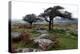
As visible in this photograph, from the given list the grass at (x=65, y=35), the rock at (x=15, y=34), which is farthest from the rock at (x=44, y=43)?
the rock at (x=15, y=34)

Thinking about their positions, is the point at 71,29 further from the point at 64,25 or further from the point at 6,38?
the point at 6,38

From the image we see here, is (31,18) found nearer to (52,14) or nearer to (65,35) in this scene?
(52,14)

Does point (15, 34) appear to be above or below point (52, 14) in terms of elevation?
below

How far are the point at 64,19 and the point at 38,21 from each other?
0.88 ft

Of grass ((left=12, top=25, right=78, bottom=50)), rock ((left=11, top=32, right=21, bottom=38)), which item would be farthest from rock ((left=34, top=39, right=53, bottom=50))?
rock ((left=11, top=32, right=21, bottom=38))

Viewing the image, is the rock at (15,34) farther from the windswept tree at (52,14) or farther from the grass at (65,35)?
the windswept tree at (52,14)

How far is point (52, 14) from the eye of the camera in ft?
4.99

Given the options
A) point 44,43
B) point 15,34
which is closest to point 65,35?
point 44,43

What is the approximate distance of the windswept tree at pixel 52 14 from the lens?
1504 millimetres

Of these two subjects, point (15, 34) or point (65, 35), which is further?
point (65, 35)

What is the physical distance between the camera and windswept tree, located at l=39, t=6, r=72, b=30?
4.94ft

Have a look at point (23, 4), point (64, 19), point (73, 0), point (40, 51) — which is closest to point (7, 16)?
point (23, 4)

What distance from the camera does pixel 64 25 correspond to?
156 centimetres

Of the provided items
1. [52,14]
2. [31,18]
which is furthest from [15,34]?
[52,14]
